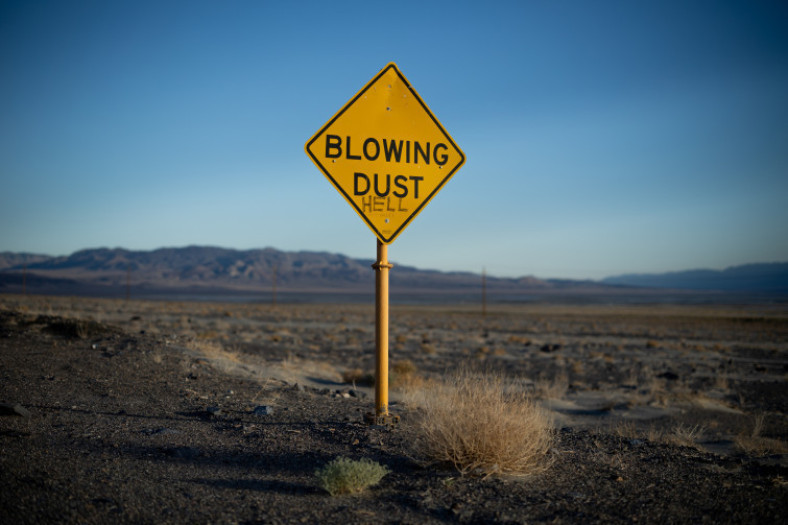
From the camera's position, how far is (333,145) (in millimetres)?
5379

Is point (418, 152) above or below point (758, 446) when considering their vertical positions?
above

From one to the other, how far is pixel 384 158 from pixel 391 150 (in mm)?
120

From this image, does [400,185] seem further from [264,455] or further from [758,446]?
[758,446]

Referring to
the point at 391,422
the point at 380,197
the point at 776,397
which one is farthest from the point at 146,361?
the point at 776,397

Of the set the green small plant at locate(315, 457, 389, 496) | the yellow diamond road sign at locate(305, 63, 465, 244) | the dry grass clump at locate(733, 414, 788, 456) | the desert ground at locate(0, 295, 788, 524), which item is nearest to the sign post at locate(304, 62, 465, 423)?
the yellow diamond road sign at locate(305, 63, 465, 244)

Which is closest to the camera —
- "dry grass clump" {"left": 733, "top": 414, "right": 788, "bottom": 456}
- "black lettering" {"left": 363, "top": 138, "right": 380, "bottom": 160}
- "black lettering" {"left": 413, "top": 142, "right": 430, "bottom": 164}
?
"black lettering" {"left": 363, "top": 138, "right": 380, "bottom": 160}

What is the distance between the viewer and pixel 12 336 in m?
10.5

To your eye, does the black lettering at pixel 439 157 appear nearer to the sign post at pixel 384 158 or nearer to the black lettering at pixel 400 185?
the sign post at pixel 384 158

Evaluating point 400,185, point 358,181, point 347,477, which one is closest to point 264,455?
point 347,477

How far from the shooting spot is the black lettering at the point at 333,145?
17.6ft

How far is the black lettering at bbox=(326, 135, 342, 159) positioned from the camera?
5363 mm

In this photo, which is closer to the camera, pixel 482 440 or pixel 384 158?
pixel 482 440

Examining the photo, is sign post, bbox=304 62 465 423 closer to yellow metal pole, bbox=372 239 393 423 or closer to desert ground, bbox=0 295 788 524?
yellow metal pole, bbox=372 239 393 423

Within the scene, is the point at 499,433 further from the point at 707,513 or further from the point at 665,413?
the point at 665,413
